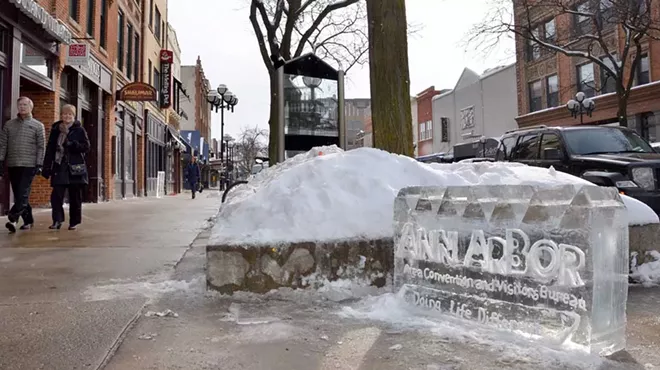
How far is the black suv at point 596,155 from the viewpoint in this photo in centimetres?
664

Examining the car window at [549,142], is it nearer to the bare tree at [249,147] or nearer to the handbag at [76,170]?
the handbag at [76,170]

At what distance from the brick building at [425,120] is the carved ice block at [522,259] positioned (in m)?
46.5

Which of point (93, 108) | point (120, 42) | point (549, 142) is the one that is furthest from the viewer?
point (120, 42)

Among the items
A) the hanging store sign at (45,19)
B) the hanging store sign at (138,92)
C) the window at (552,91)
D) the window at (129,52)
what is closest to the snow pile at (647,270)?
the hanging store sign at (45,19)

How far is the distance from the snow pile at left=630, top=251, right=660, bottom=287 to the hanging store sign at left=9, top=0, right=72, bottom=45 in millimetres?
10469

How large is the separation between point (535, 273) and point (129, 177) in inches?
747

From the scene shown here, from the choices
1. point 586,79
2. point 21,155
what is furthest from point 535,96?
point 21,155

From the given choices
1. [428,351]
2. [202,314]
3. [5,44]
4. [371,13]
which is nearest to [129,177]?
[5,44]

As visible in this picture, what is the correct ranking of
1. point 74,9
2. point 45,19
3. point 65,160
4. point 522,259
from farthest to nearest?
point 74,9, point 45,19, point 65,160, point 522,259

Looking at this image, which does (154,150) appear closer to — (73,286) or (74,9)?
(74,9)

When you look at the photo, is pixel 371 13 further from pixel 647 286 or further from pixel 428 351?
pixel 428 351

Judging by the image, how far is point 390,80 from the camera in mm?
6195

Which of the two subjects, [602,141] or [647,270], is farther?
[602,141]

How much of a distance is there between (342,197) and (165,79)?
77.5 ft
